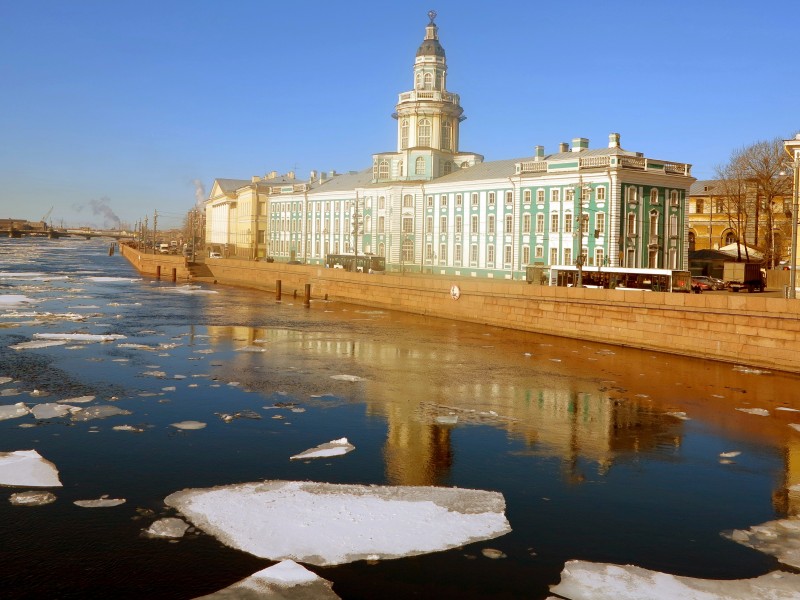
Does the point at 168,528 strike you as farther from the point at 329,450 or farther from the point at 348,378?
the point at 348,378

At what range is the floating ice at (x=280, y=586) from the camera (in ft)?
28.1

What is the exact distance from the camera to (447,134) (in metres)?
81.2

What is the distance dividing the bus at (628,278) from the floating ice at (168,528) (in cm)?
3585

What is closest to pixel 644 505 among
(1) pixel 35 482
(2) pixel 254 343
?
(1) pixel 35 482

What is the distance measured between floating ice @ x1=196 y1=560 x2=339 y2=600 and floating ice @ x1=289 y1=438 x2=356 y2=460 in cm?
516

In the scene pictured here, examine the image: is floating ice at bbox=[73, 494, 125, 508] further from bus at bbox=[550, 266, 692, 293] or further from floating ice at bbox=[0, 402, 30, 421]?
bus at bbox=[550, 266, 692, 293]

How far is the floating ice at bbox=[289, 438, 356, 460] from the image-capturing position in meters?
14.5

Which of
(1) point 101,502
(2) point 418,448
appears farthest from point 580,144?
(1) point 101,502

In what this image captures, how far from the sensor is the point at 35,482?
12312 mm

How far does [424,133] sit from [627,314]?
5231cm

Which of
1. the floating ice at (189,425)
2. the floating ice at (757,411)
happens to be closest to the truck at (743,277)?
the floating ice at (757,411)

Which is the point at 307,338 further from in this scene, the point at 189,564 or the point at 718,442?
the point at 189,564

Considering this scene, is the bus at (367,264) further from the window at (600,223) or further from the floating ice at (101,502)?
the floating ice at (101,502)

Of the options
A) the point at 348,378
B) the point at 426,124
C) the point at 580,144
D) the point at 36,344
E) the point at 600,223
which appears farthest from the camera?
the point at 426,124
